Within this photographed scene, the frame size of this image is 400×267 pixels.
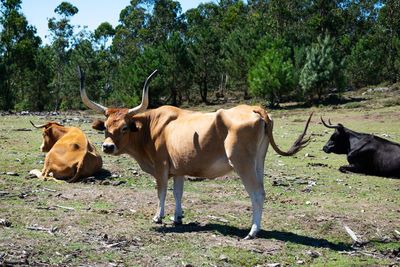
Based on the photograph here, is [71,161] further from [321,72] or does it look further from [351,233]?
[321,72]

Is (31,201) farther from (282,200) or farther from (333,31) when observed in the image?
(333,31)

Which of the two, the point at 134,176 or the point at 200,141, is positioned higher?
the point at 200,141

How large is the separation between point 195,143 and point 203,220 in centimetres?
149

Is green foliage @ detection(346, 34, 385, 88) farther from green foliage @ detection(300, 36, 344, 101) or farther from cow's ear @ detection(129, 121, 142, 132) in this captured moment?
cow's ear @ detection(129, 121, 142, 132)

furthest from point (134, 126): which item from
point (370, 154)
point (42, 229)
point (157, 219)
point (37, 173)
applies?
point (370, 154)

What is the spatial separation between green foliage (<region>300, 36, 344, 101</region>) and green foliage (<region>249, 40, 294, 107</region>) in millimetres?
1381

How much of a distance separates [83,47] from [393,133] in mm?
39182

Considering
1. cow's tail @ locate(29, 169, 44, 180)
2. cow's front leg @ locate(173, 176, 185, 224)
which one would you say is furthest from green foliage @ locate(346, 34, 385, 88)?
cow's front leg @ locate(173, 176, 185, 224)

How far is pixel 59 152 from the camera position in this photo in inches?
422

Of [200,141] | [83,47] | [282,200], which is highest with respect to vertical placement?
[83,47]

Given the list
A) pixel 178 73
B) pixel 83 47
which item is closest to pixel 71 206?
pixel 178 73

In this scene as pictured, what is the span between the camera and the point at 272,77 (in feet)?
124

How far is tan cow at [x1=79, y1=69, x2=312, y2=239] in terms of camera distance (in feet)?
21.9

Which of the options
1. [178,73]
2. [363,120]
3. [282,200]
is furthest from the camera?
[178,73]
